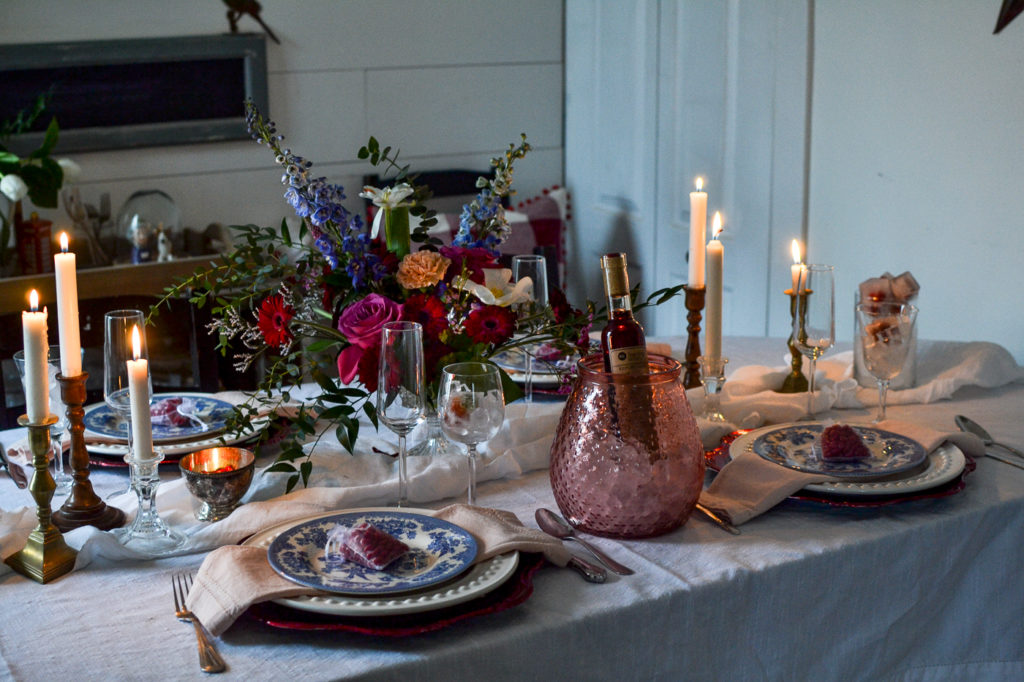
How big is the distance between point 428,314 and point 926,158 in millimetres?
1659

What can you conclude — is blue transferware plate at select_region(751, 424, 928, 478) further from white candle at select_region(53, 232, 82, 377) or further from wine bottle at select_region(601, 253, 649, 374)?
white candle at select_region(53, 232, 82, 377)

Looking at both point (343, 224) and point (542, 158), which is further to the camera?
point (542, 158)

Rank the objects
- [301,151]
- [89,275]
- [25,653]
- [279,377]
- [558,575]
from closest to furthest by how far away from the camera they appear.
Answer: [25,653] < [558,575] < [279,377] < [89,275] < [301,151]

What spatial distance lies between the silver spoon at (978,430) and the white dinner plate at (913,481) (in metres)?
0.10

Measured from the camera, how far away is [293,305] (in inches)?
53.7

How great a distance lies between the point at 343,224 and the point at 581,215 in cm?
269

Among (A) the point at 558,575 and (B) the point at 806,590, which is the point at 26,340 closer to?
(A) the point at 558,575

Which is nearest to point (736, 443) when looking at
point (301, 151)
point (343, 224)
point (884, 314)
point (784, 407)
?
point (784, 407)

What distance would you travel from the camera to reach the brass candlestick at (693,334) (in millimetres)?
1589

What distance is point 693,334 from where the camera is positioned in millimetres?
1611

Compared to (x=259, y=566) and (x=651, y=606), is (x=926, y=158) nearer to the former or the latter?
(x=651, y=606)

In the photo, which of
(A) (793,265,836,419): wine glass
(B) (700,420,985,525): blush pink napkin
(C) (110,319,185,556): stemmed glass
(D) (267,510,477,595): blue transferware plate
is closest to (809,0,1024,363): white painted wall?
(A) (793,265,836,419): wine glass

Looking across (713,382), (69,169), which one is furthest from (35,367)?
(69,169)

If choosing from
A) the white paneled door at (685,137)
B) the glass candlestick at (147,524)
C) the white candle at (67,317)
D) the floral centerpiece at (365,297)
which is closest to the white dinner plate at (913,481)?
the floral centerpiece at (365,297)
